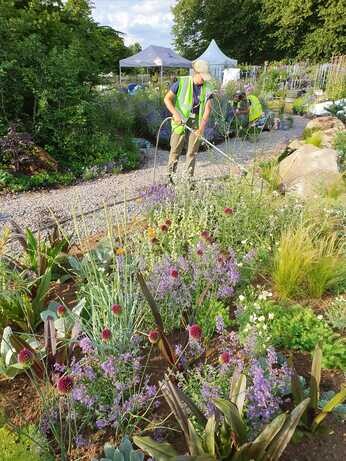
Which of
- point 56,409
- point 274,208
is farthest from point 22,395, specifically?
point 274,208

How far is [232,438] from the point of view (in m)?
1.51

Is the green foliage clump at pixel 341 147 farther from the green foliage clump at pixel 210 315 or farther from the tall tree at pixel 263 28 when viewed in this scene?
the tall tree at pixel 263 28

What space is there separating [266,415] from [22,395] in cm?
125

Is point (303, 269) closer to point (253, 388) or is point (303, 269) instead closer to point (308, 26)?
point (253, 388)

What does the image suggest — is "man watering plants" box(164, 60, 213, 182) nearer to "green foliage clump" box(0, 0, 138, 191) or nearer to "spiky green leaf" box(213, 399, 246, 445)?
"green foliage clump" box(0, 0, 138, 191)

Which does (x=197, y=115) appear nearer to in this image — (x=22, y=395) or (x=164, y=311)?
(x=164, y=311)

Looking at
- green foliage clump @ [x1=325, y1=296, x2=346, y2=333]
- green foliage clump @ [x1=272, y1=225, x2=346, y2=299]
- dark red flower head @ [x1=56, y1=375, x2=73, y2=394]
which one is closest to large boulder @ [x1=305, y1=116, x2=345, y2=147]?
green foliage clump @ [x1=272, y1=225, x2=346, y2=299]

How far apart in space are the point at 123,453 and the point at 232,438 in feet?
1.47

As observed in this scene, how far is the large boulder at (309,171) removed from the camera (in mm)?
4589

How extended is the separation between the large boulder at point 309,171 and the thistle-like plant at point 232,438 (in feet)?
10.6

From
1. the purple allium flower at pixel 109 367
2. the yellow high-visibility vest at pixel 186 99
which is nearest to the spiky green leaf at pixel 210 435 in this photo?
the purple allium flower at pixel 109 367

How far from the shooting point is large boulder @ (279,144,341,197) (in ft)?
15.1

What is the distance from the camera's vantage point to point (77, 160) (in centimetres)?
702

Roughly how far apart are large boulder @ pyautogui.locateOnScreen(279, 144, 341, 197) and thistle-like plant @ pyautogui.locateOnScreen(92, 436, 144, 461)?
343 cm
